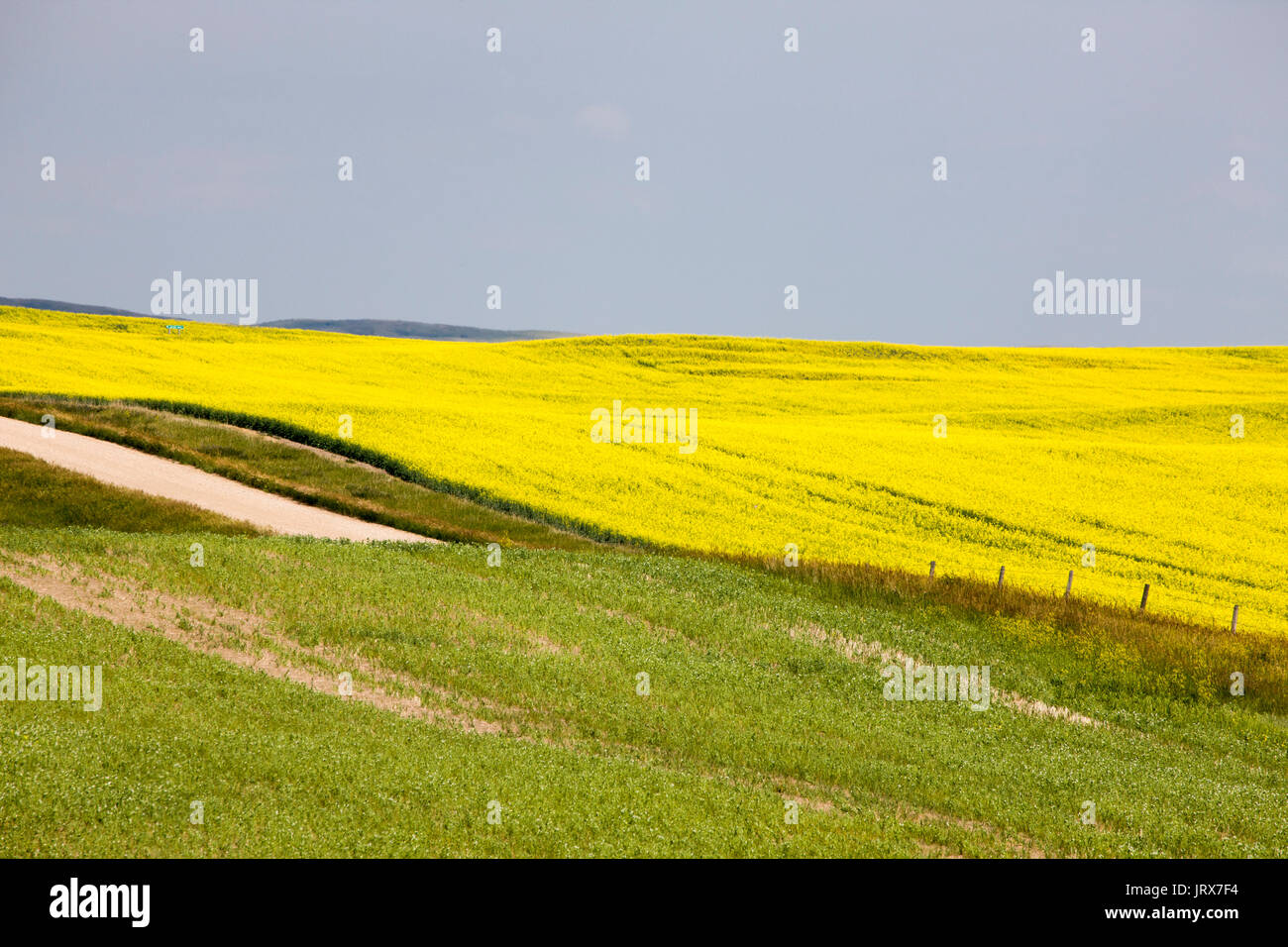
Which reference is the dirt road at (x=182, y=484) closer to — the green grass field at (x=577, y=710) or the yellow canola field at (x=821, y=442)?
the green grass field at (x=577, y=710)

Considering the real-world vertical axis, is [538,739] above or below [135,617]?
below

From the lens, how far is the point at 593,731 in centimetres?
1792

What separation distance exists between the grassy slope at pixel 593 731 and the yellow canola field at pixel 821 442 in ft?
32.0

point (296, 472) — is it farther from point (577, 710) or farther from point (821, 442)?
point (577, 710)

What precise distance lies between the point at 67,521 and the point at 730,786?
81.1ft

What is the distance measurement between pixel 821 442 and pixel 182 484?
98.5 feet

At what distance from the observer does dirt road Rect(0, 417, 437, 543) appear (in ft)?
113

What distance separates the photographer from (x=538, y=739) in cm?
1708

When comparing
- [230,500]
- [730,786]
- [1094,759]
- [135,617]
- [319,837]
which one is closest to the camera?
[319,837]

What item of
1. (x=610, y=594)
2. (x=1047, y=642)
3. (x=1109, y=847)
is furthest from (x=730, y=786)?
(x=1047, y=642)

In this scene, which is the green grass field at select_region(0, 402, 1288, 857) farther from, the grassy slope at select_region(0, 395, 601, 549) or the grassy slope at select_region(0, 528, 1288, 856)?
the grassy slope at select_region(0, 395, 601, 549)

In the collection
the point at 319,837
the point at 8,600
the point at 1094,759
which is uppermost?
the point at 8,600

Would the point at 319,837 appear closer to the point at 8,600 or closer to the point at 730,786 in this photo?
the point at 730,786

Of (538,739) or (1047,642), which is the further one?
(1047,642)
